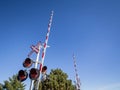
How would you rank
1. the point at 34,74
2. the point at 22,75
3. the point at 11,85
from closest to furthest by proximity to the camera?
the point at 34,74, the point at 22,75, the point at 11,85

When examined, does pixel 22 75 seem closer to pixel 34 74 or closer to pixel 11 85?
pixel 34 74

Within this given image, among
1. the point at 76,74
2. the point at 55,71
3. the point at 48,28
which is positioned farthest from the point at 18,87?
the point at 48,28

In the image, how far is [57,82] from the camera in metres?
36.8

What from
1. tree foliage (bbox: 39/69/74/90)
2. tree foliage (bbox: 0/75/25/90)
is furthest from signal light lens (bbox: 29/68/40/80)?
tree foliage (bbox: 0/75/25/90)

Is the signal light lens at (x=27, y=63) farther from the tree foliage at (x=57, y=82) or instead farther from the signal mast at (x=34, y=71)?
the tree foliage at (x=57, y=82)

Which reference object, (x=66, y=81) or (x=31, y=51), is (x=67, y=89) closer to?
(x=66, y=81)

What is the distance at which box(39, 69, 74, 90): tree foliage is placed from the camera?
35934 mm

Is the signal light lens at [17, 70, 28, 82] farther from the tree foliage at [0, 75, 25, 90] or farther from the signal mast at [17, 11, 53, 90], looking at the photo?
the tree foliage at [0, 75, 25, 90]

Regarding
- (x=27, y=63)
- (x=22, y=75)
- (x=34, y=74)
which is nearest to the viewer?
(x=34, y=74)

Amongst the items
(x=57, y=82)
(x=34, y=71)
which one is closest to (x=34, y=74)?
(x=34, y=71)

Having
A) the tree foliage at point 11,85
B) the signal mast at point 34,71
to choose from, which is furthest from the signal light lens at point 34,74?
the tree foliage at point 11,85

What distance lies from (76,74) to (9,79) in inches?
1445

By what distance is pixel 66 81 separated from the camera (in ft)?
124

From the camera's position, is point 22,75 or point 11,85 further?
point 11,85
